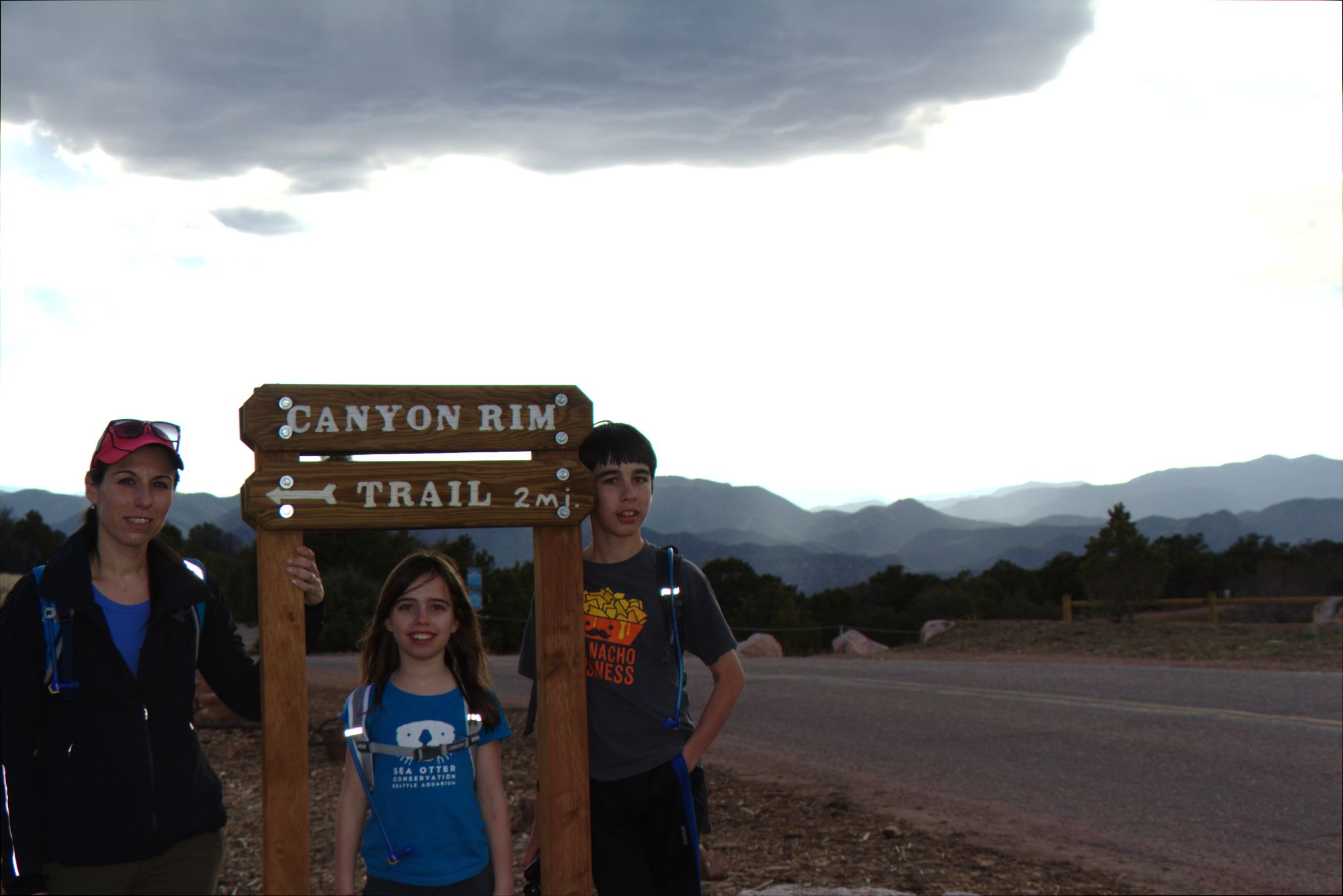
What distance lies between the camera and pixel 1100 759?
9508 millimetres

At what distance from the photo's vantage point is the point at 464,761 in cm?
308

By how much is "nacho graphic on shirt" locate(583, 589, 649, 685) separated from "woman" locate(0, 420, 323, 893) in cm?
115

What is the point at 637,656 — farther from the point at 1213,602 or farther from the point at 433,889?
the point at 1213,602

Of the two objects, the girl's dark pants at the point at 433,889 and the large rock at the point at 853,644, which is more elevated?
the girl's dark pants at the point at 433,889

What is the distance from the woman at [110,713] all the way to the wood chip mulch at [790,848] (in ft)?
11.2

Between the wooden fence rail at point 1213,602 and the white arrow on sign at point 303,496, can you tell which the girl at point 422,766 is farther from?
the wooden fence rail at point 1213,602

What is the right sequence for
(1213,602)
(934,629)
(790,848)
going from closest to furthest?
(790,848) → (1213,602) → (934,629)

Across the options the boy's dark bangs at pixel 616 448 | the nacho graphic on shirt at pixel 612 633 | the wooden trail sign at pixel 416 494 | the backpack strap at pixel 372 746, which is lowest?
the backpack strap at pixel 372 746

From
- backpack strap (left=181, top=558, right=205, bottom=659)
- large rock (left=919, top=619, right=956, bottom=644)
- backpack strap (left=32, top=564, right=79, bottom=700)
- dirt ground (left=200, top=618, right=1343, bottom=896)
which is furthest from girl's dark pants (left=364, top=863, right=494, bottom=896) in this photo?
large rock (left=919, top=619, right=956, bottom=644)

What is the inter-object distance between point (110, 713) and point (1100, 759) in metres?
8.55

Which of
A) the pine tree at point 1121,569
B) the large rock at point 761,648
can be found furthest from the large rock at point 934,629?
the pine tree at point 1121,569

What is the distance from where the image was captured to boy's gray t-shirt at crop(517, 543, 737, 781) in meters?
3.47

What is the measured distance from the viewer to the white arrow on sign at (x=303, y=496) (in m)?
3.22

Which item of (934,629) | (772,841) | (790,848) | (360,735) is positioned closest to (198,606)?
(360,735)
